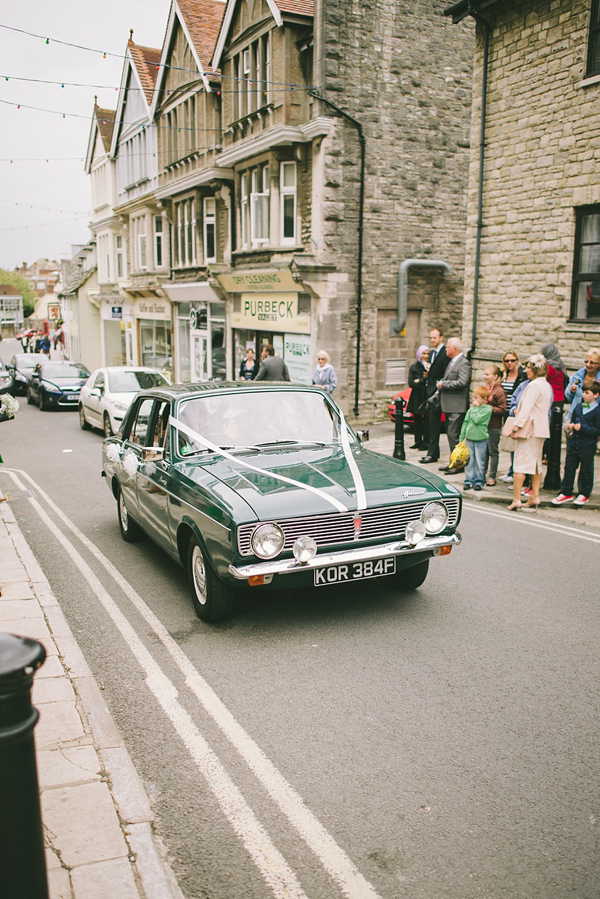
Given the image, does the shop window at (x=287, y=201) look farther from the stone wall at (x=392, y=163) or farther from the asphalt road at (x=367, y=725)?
the asphalt road at (x=367, y=725)

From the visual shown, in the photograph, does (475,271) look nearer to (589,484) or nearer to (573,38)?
(573,38)

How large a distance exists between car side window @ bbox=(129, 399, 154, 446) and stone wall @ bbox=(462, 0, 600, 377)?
337 inches

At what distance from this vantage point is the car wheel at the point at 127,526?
26.7 feet

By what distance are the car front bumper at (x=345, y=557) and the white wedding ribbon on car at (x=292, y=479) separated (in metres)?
0.33

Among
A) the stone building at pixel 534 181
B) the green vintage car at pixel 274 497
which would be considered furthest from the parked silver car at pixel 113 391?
the green vintage car at pixel 274 497

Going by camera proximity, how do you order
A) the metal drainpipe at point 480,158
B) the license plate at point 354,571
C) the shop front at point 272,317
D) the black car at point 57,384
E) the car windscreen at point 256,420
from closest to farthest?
the license plate at point 354,571 → the car windscreen at point 256,420 → the metal drainpipe at point 480,158 → the shop front at point 272,317 → the black car at point 57,384

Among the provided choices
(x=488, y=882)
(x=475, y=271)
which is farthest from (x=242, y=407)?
(x=475, y=271)

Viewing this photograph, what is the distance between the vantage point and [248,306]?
23562 mm

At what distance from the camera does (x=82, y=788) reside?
3.43 m

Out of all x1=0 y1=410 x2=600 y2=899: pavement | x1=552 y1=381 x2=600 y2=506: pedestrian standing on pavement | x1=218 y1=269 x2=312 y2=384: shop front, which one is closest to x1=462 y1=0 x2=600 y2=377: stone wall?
x1=552 y1=381 x2=600 y2=506: pedestrian standing on pavement

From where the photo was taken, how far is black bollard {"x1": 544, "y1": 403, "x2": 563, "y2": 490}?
10556 mm

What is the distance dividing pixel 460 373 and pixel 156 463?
6.38 m

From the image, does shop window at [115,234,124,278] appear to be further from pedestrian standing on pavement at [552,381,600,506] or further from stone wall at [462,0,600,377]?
pedestrian standing on pavement at [552,381,600,506]

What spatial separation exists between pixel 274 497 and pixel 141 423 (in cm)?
297
